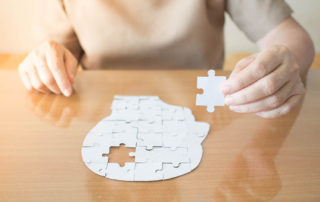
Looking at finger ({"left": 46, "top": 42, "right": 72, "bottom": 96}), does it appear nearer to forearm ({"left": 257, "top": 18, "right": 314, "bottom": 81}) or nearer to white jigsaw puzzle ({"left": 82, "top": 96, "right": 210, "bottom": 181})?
white jigsaw puzzle ({"left": 82, "top": 96, "right": 210, "bottom": 181})

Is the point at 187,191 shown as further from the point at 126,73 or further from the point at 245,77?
the point at 126,73

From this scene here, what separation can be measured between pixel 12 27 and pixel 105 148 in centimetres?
166

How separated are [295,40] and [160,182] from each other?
52cm

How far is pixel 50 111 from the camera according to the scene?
2.34 ft

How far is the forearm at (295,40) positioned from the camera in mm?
756

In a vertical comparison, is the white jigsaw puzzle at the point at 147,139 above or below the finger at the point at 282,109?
below

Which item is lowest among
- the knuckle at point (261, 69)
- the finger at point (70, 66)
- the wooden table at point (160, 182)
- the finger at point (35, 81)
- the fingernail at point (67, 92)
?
the wooden table at point (160, 182)

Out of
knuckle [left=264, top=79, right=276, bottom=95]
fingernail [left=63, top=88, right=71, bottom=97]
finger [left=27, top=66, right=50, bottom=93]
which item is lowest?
knuckle [left=264, top=79, right=276, bottom=95]

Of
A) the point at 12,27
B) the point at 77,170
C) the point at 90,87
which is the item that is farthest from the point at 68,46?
the point at 12,27

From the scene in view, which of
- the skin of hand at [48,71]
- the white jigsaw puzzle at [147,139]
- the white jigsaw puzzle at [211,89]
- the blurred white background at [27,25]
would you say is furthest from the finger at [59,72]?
the blurred white background at [27,25]

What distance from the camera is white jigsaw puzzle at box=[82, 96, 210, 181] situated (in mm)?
541

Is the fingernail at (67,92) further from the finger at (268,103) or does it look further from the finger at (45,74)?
the finger at (268,103)

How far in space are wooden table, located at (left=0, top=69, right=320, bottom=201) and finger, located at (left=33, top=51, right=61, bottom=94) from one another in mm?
27

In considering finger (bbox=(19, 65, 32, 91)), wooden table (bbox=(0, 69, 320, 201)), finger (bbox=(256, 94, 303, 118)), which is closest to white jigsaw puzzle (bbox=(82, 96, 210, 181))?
wooden table (bbox=(0, 69, 320, 201))
